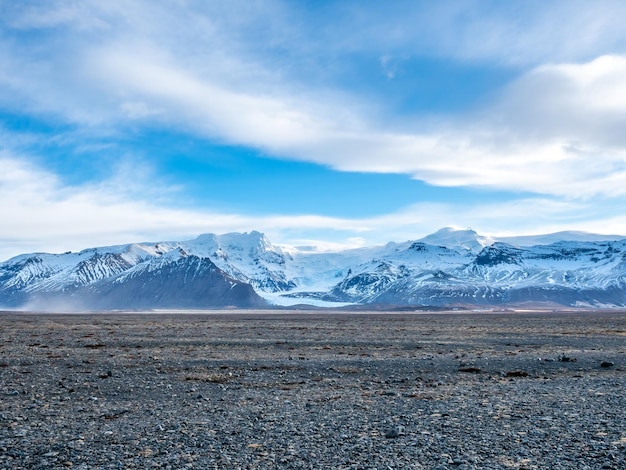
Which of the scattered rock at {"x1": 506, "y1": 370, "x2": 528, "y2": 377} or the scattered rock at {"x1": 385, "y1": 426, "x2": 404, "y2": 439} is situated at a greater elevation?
the scattered rock at {"x1": 385, "y1": 426, "x2": 404, "y2": 439}

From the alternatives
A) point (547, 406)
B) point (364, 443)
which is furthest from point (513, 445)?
point (547, 406)

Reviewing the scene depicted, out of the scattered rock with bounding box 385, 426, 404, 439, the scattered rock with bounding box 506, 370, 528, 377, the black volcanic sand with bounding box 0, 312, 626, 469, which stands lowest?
the scattered rock with bounding box 506, 370, 528, 377

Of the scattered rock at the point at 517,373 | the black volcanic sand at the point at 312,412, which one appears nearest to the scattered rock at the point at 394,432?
the black volcanic sand at the point at 312,412

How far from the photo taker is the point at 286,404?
53.3 feet

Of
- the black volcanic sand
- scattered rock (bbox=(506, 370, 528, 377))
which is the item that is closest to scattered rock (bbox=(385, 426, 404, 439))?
the black volcanic sand

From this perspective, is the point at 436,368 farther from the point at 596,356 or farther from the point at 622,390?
the point at 596,356

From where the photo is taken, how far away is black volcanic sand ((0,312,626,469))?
35.8 feet

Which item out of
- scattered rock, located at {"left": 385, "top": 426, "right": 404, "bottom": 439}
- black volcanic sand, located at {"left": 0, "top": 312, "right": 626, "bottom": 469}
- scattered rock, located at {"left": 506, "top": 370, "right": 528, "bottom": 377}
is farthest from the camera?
scattered rock, located at {"left": 506, "top": 370, "right": 528, "bottom": 377}

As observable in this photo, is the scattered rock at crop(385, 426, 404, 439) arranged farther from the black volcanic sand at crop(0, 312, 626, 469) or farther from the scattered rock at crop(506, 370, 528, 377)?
the scattered rock at crop(506, 370, 528, 377)

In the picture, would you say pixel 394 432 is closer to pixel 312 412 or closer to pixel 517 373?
pixel 312 412

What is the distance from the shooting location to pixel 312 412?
15.1m

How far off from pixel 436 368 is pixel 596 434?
11.9 metres

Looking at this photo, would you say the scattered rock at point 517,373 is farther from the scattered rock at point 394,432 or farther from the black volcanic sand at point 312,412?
the scattered rock at point 394,432

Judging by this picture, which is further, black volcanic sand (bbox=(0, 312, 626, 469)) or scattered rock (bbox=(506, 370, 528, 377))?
scattered rock (bbox=(506, 370, 528, 377))
